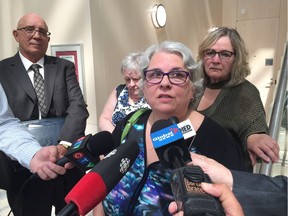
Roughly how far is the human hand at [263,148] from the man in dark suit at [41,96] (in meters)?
0.98

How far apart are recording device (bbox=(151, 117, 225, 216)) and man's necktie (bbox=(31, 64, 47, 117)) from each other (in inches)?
46.2

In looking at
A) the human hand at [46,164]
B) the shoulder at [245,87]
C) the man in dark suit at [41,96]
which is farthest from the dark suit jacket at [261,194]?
the man in dark suit at [41,96]

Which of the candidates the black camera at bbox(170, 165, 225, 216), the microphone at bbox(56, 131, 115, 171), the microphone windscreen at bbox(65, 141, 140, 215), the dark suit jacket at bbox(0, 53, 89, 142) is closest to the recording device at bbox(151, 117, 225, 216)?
the black camera at bbox(170, 165, 225, 216)

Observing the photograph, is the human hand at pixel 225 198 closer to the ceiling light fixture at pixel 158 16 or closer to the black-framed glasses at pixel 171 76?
the black-framed glasses at pixel 171 76

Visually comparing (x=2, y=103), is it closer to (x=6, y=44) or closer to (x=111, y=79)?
(x=111, y=79)

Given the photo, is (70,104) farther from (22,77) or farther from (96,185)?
(96,185)

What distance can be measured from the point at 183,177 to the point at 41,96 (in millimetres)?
1432

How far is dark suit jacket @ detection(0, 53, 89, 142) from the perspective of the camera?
169 cm

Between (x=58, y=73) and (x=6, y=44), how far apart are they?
5.39 feet

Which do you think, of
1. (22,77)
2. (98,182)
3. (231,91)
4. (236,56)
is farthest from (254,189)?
(22,77)

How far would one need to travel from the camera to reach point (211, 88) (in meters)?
1.62

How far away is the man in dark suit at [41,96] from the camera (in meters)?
1.60

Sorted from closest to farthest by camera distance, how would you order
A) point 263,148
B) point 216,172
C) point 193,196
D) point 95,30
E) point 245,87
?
point 193,196 < point 216,172 < point 263,148 < point 245,87 < point 95,30

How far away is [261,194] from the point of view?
2.34ft
